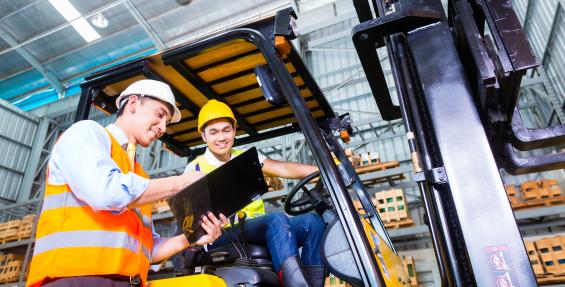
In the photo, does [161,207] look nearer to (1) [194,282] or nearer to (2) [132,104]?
(2) [132,104]

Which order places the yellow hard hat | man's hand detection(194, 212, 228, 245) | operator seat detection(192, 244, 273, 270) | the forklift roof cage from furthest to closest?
the yellow hard hat, operator seat detection(192, 244, 273, 270), man's hand detection(194, 212, 228, 245), the forklift roof cage

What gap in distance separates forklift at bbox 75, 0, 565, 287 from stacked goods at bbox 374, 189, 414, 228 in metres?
6.19

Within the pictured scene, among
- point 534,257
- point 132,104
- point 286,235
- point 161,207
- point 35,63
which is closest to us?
point 132,104

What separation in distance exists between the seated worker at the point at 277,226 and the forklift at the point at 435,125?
0.45 ft

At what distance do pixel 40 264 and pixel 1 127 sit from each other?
58.7 ft

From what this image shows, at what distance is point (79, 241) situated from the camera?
1783mm

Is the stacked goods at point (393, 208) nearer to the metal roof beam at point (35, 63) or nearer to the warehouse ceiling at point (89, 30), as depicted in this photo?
the warehouse ceiling at point (89, 30)

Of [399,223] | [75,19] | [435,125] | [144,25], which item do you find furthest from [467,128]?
[75,19]

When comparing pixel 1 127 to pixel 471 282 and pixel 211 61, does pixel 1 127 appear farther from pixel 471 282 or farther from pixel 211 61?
pixel 471 282

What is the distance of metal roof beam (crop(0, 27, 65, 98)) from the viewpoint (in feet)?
47.8

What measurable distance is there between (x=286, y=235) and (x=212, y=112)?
1.25 m

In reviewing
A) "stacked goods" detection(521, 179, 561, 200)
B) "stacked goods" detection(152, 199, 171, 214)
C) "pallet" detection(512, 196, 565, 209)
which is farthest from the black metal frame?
"stacked goods" detection(152, 199, 171, 214)

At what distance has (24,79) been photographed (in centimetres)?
1677

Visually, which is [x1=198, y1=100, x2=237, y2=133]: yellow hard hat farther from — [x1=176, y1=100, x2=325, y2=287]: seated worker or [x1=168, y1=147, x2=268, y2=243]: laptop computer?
[x1=168, y1=147, x2=268, y2=243]: laptop computer
